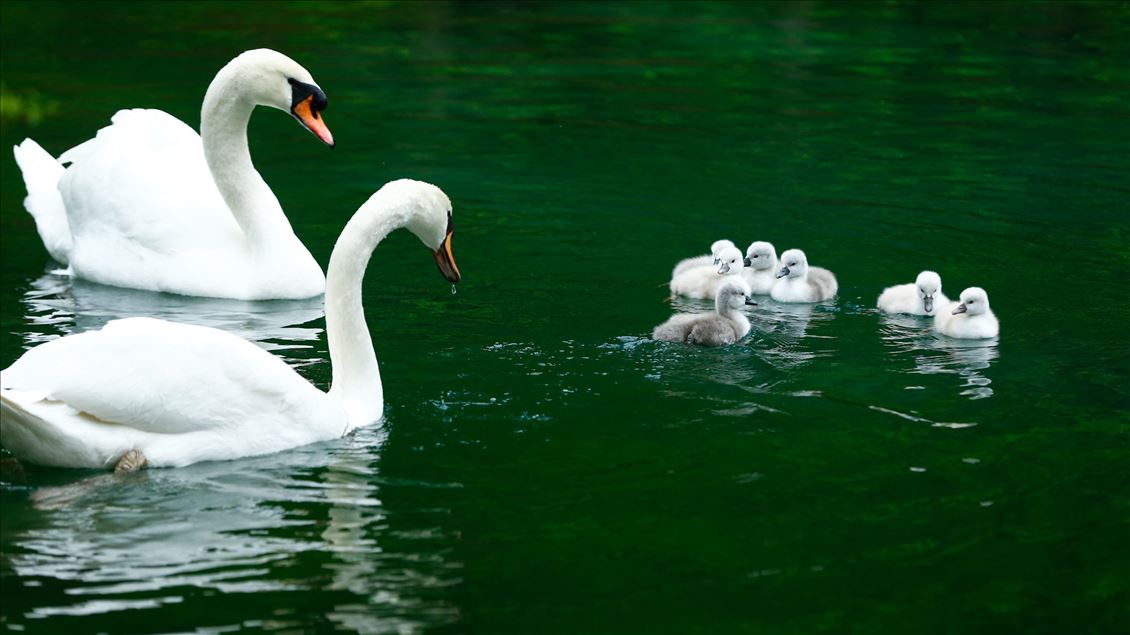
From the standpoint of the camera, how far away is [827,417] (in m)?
9.00

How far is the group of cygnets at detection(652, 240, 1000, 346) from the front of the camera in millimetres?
10500

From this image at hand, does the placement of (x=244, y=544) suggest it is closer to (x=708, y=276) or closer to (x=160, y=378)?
(x=160, y=378)

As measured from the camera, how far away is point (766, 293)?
40.2ft

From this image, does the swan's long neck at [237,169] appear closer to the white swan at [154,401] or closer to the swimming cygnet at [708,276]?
the swimming cygnet at [708,276]

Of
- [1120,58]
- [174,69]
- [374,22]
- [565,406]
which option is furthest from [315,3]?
[565,406]

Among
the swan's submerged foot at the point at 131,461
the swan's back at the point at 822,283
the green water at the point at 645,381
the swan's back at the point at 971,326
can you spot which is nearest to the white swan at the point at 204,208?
the green water at the point at 645,381

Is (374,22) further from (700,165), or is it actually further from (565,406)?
(565,406)

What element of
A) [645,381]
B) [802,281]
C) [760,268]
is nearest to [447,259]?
[645,381]

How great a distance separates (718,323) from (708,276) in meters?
1.33

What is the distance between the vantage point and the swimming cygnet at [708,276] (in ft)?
38.2

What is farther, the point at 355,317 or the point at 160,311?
the point at 160,311

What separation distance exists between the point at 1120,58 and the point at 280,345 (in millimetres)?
14771

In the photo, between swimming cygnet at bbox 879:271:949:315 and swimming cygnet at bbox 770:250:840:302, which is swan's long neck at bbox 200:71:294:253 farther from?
swimming cygnet at bbox 879:271:949:315

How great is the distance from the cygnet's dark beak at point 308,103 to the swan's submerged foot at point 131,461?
3.96 meters
